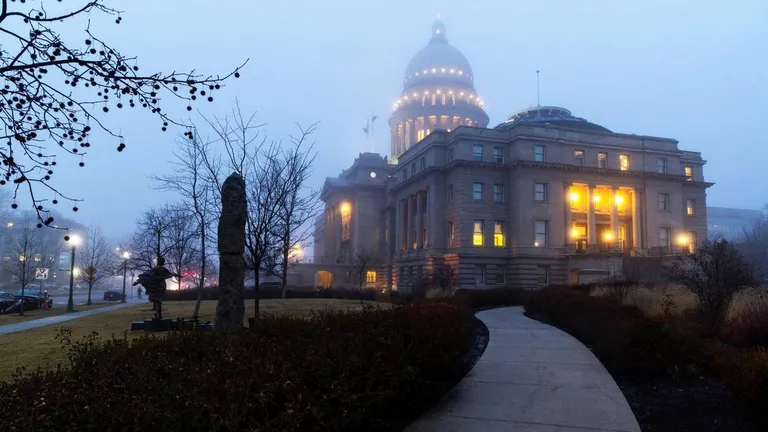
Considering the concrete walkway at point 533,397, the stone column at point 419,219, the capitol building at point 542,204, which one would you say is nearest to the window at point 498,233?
the capitol building at point 542,204

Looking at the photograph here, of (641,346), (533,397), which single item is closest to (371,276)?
(641,346)

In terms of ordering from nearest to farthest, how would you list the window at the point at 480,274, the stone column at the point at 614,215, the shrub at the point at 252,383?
1. the shrub at the point at 252,383
2. the window at the point at 480,274
3. the stone column at the point at 614,215

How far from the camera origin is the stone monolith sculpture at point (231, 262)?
1091 centimetres

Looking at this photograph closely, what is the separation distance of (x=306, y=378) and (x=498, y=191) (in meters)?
58.2

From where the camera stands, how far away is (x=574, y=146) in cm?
6119

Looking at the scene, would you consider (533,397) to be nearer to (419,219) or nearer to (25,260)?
(25,260)

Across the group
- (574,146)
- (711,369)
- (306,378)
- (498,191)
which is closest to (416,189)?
(498,191)

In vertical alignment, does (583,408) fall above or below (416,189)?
below

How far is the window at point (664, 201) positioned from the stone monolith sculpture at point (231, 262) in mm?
64017

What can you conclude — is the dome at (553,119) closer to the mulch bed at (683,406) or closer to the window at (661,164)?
the window at (661,164)

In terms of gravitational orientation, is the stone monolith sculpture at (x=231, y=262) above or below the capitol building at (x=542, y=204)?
below

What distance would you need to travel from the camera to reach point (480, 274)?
58.0 m

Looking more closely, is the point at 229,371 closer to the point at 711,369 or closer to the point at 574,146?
the point at 711,369

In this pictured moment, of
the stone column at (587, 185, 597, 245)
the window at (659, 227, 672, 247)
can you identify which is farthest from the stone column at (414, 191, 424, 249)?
the window at (659, 227, 672, 247)
